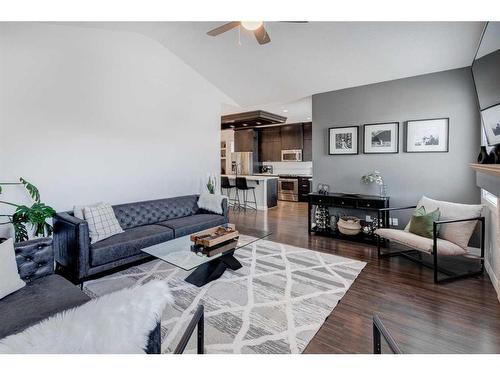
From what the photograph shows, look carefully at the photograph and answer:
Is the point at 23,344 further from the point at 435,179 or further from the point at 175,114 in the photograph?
the point at 435,179

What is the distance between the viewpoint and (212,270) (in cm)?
285

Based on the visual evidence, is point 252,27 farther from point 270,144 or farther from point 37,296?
point 270,144

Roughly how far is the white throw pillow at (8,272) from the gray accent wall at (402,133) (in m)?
4.36

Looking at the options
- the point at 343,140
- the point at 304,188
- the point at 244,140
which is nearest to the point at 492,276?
the point at 343,140

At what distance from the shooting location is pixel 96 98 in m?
3.56

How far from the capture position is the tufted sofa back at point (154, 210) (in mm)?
3586

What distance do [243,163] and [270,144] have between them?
125cm

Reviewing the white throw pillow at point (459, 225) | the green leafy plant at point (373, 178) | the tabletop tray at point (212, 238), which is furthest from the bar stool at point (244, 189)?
the white throw pillow at point (459, 225)

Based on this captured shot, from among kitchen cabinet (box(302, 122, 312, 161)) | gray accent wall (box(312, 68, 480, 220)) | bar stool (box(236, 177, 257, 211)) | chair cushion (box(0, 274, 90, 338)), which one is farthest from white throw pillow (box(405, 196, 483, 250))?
kitchen cabinet (box(302, 122, 312, 161))

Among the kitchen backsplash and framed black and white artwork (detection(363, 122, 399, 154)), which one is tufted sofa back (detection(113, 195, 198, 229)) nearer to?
framed black and white artwork (detection(363, 122, 399, 154))

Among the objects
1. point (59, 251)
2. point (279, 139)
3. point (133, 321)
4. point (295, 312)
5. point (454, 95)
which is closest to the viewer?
point (133, 321)

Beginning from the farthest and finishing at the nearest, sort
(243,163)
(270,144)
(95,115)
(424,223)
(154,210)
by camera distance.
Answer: (270,144)
(243,163)
(154,210)
(95,115)
(424,223)
